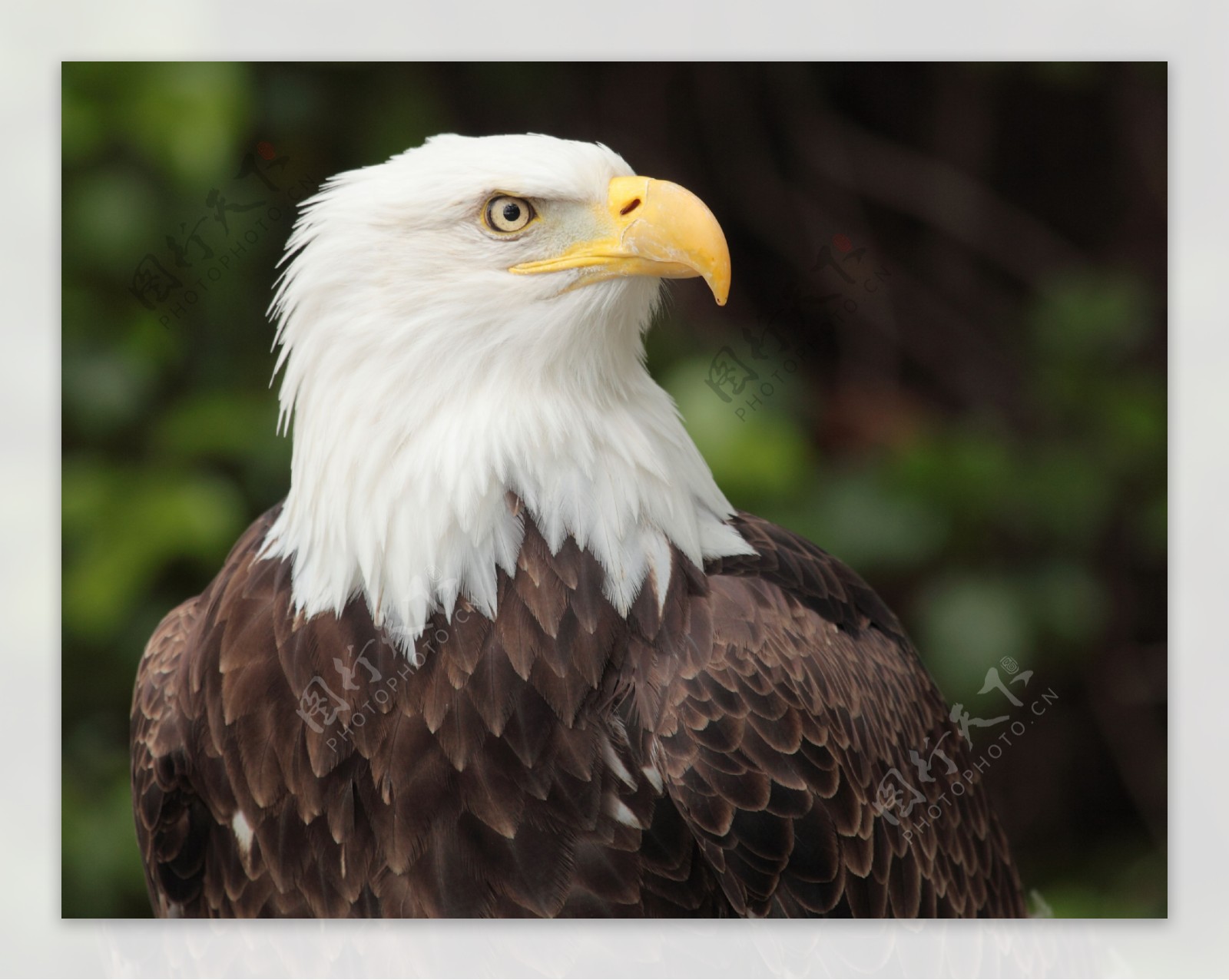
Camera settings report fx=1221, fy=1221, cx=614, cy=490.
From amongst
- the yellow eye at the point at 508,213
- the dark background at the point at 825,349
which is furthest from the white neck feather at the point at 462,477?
the dark background at the point at 825,349

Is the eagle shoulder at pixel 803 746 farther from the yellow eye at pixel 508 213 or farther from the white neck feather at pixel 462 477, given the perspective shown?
the yellow eye at pixel 508 213

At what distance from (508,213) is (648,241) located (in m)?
0.16

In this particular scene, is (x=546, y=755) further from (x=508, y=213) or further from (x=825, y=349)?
(x=825, y=349)

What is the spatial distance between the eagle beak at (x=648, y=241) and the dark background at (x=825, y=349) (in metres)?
0.36

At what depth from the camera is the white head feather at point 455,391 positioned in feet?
4.52

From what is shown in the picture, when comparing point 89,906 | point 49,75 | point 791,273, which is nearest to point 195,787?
point 89,906

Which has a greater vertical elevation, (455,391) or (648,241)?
(648,241)

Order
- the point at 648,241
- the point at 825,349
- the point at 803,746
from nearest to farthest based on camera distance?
the point at 648,241
the point at 803,746
the point at 825,349

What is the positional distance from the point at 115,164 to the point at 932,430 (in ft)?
4.66

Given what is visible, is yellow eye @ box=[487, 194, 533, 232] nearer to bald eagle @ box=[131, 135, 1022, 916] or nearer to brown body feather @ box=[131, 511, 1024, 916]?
bald eagle @ box=[131, 135, 1022, 916]

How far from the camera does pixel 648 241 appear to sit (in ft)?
4.48

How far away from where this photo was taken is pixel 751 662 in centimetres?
146

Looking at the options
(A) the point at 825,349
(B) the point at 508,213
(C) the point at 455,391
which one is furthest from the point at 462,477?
(A) the point at 825,349

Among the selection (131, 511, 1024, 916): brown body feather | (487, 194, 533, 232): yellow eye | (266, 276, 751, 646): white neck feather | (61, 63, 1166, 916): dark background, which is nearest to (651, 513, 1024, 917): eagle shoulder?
(131, 511, 1024, 916): brown body feather
